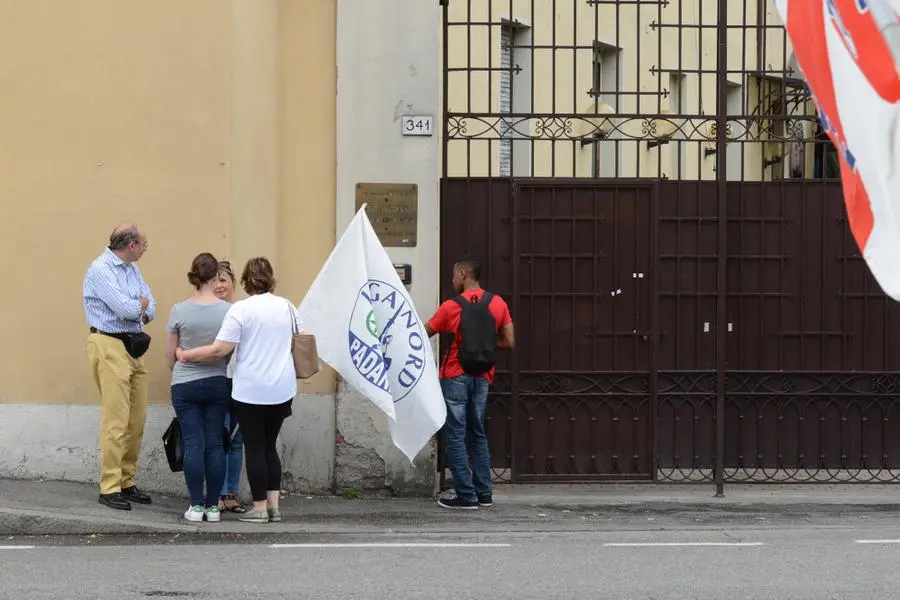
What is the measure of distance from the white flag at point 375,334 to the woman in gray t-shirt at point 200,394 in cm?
70

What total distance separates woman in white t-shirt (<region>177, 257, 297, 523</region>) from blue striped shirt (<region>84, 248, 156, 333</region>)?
447mm

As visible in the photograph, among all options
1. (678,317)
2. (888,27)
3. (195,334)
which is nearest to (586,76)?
(678,317)

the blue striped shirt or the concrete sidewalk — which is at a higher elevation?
the blue striped shirt

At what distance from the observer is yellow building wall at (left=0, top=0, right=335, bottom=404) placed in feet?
32.9

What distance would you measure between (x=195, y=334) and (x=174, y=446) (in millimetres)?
779

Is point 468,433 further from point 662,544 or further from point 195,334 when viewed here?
point 195,334

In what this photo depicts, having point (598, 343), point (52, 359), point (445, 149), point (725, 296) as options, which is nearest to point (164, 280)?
point (52, 359)

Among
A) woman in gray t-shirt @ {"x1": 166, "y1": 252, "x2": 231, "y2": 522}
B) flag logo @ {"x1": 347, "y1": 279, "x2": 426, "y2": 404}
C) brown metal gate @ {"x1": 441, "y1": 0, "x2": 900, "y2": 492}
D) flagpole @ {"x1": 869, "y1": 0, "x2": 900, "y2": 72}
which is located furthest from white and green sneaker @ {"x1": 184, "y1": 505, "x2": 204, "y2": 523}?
flagpole @ {"x1": 869, "y1": 0, "x2": 900, "y2": 72}

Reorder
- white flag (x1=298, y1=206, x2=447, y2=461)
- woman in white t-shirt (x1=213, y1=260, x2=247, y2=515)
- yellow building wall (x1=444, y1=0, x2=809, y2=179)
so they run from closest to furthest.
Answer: woman in white t-shirt (x1=213, y1=260, x2=247, y2=515) → white flag (x1=298, y1=206, x2=447, y2=461) → yellow building wall (x1=444, y1=0, x2=809, y2=179)

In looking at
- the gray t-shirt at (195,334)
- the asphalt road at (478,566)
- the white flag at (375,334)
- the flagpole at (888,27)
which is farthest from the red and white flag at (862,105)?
the white flag at (375,334)

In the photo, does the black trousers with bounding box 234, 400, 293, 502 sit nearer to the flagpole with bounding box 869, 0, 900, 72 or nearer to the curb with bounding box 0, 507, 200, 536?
the curb with bounding box 0, 507, 200, 536

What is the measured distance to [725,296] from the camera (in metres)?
10.9

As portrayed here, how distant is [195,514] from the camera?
922 centimetres

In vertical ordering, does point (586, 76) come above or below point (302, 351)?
above
